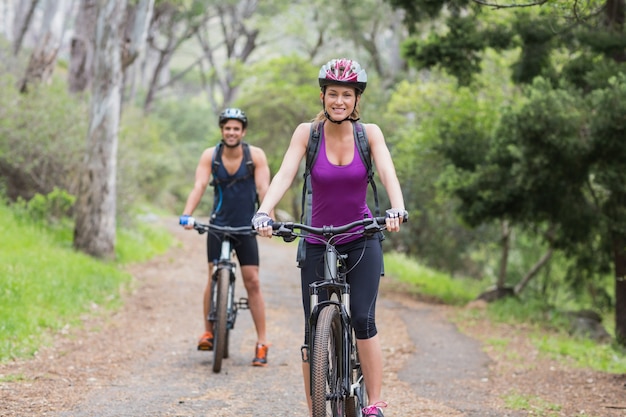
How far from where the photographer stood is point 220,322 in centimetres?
734

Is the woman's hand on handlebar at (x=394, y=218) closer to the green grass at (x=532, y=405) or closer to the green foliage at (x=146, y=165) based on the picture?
the green grass at (x=532, y=405)

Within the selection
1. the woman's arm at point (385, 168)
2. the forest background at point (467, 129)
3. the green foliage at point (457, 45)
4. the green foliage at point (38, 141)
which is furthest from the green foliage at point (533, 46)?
the green foliage at point (38, 141)

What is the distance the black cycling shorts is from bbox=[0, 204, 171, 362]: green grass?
212 cm

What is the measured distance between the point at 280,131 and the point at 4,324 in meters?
21.6

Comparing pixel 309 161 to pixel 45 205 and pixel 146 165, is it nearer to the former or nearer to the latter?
pixel 45 205

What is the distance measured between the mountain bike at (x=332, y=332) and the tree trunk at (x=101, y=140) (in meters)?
9.89

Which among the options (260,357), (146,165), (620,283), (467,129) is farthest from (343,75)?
(146,165)

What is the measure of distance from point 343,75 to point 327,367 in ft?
Result: 5.62

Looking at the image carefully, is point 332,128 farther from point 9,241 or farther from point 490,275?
point 490,275

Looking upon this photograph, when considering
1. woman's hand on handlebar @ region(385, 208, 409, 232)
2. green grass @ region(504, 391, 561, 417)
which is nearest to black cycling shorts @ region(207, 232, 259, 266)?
green grass @ region(504, 391, 561, 417)

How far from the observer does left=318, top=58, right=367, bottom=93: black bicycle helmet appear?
4676mm

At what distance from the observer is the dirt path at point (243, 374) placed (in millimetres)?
6168

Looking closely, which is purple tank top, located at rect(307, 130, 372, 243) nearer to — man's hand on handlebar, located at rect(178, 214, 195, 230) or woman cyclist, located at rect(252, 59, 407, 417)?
woman cyclist, located at rect(252, 59, 407, 417)

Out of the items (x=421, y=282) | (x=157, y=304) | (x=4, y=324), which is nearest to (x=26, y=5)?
(x=421, y=282)
